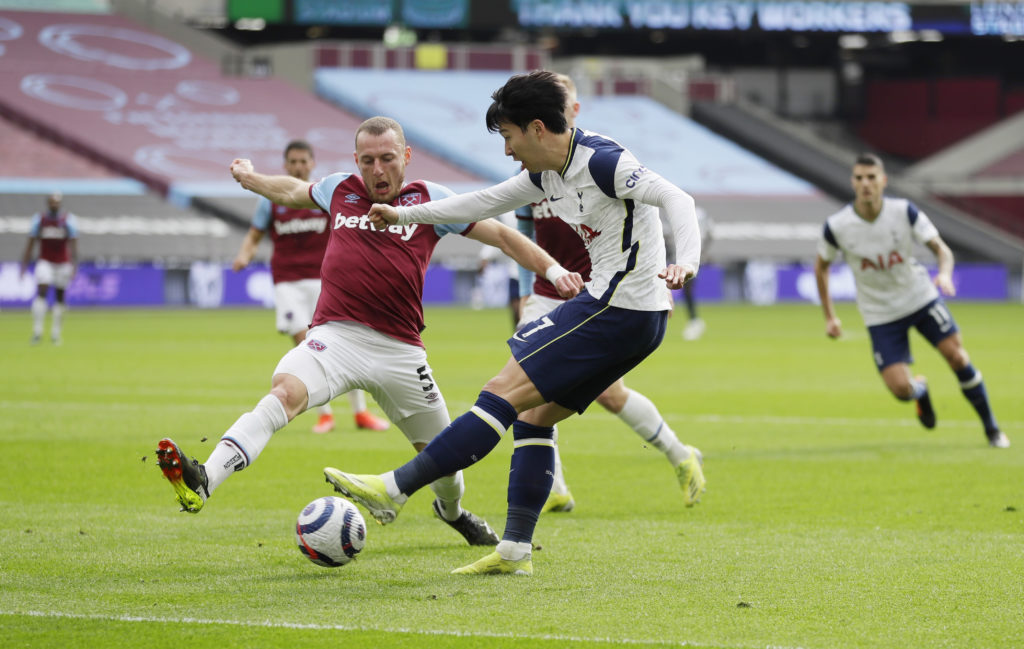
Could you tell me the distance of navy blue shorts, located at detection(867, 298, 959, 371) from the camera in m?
11.3

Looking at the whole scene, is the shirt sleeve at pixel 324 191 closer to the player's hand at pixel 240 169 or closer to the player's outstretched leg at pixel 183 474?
the player's hand at pixel 240 169

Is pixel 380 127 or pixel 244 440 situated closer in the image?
pixel 244 440

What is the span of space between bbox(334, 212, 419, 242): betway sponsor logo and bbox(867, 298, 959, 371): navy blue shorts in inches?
223

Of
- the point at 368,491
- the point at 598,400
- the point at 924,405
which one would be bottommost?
the point at 924,405

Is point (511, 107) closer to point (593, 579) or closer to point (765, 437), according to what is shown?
point (593, 579)

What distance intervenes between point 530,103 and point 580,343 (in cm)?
104

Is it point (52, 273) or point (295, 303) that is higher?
point (295, 303)

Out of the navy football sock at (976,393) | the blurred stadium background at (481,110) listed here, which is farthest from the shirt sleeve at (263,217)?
the blurred stadium background at (481,110)

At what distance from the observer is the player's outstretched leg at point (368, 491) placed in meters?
5.89

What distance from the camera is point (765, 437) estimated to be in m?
12.0

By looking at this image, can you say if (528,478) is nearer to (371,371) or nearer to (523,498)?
(523,498)

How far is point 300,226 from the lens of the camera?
12.7 m

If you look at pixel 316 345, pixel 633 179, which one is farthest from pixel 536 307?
pixel 633 179

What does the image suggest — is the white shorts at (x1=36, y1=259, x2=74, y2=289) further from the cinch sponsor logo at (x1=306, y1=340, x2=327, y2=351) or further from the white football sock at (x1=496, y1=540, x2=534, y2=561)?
the white football sock at (x1=496, y1=540, x2=534, y2=561)
